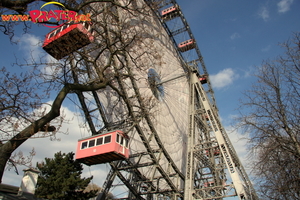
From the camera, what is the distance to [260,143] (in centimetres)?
812

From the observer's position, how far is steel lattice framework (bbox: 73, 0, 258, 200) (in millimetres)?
16781

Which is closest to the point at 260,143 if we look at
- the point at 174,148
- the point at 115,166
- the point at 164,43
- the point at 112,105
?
the point at 112,105

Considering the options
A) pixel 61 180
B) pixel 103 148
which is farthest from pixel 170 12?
pixel 61 180

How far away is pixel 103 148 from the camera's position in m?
14.0

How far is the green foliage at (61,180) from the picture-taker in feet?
53.3

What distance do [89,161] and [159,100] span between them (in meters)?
8.84

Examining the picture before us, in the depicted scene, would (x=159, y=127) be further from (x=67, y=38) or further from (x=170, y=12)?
(x=170, y=12)

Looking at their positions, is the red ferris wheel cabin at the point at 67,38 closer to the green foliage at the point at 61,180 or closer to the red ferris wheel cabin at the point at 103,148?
the red ferris wheel cabin at the point at 103,148

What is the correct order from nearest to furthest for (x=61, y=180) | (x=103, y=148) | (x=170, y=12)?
(x=103, y=148) < (x=61, y=180) < (x=170, y=12)

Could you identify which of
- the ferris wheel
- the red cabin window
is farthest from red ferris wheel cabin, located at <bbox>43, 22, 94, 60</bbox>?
the red cabin window

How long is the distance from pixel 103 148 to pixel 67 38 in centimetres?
626

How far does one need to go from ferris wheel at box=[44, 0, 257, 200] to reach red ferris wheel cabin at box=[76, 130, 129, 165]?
55 millimetres

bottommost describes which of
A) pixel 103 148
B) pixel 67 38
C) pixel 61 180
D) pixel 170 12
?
pixel 61 180

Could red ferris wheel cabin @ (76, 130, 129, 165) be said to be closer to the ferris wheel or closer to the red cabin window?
the ferris wheel
